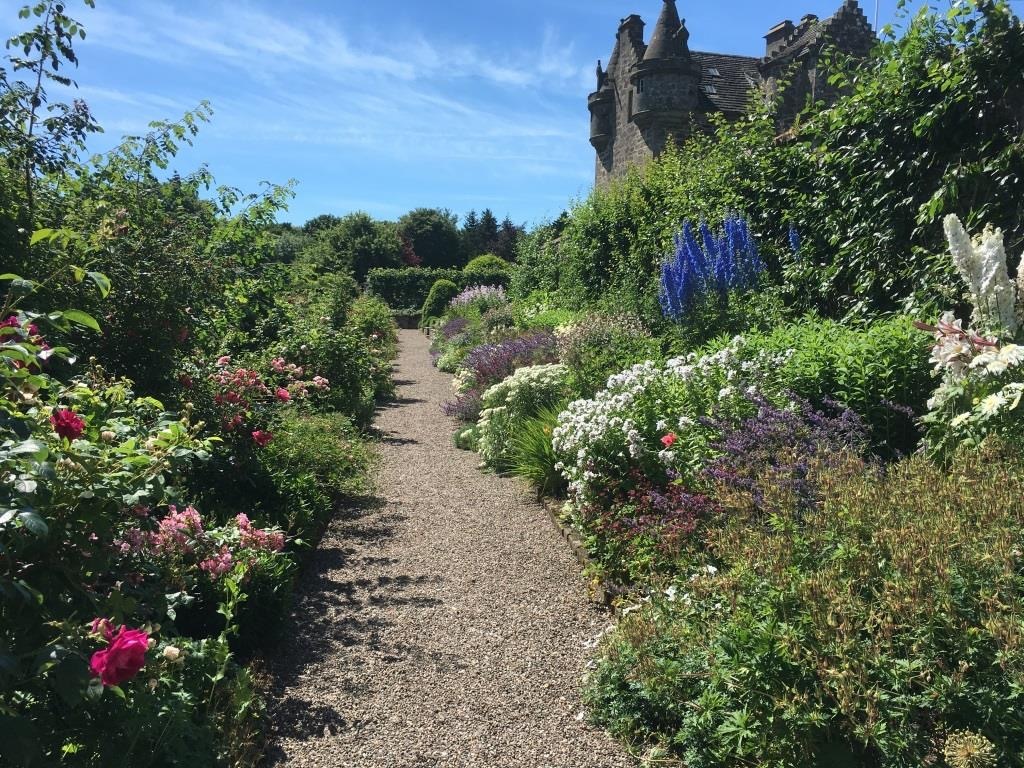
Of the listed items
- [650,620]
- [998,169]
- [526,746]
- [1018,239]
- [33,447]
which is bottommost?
[526,746]

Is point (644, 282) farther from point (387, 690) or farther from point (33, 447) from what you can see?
point (33, 447)

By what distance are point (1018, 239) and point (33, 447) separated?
19.5ft

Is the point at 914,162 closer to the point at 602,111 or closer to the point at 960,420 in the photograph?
the point at 960,420

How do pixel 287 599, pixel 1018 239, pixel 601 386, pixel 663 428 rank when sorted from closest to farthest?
1. pixel 287 599
2. pixel 663 428
3. pixel 1018 239
4. pixel 601 386

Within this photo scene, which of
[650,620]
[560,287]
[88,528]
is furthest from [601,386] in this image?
[560,287]

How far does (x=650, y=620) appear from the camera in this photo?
10.6 ft

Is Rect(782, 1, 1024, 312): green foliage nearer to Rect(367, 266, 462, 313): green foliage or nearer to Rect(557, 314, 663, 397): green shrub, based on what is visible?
Rect(557, 314, 663, 397): green shrub

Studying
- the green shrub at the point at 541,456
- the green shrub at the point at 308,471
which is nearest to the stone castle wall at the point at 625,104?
the green shrub at the point at 541,456

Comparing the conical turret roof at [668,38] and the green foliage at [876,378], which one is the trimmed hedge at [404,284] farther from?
the green foliage at [876,378]

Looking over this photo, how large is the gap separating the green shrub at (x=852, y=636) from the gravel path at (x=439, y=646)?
0.50 m

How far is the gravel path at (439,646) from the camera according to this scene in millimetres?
3027

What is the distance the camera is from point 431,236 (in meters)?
49.5

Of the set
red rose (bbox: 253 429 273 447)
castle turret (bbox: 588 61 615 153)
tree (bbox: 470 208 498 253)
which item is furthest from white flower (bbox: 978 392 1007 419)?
tree (bbox: 470 208 498 253)

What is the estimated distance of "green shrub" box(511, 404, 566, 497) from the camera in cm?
650
